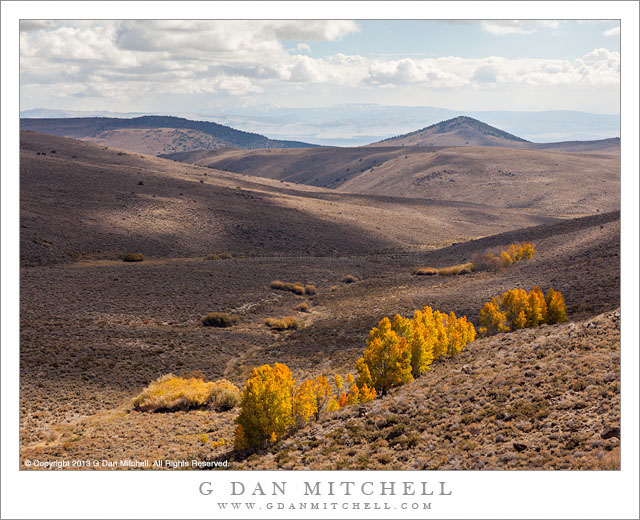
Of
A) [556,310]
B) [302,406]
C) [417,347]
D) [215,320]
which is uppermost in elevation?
[556,310]

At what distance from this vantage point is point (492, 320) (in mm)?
32000

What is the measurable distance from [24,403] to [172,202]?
2384 inches

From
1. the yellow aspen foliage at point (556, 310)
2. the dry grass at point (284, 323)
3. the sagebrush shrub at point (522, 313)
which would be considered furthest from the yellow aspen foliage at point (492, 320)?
the dry grass at point (284, 323)

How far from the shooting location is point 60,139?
441ft

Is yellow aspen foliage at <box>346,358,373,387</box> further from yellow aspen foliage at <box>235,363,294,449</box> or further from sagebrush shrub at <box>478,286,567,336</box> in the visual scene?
sagebrush shrub at <box>478,286,567,336</box>

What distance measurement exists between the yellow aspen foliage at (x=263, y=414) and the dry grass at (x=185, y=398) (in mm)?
7910

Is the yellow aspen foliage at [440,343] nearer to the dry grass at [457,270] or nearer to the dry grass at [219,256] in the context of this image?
the dry grass at [457,270]

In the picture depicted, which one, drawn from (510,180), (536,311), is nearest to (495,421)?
(536,311)

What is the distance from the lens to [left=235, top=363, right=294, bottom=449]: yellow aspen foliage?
728 inches

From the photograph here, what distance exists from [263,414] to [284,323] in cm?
2570

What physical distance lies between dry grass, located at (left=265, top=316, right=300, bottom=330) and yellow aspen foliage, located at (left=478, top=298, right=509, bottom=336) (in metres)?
16.9

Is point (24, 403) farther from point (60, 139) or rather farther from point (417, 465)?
point (60, 139)

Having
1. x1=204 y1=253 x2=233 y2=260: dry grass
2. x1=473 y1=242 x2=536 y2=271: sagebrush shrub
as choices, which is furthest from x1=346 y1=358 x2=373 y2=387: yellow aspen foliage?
x1=204 y1=253 x2=233 y2=260: dry grass

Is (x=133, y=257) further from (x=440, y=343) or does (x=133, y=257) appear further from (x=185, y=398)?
(x=440, y=343)
